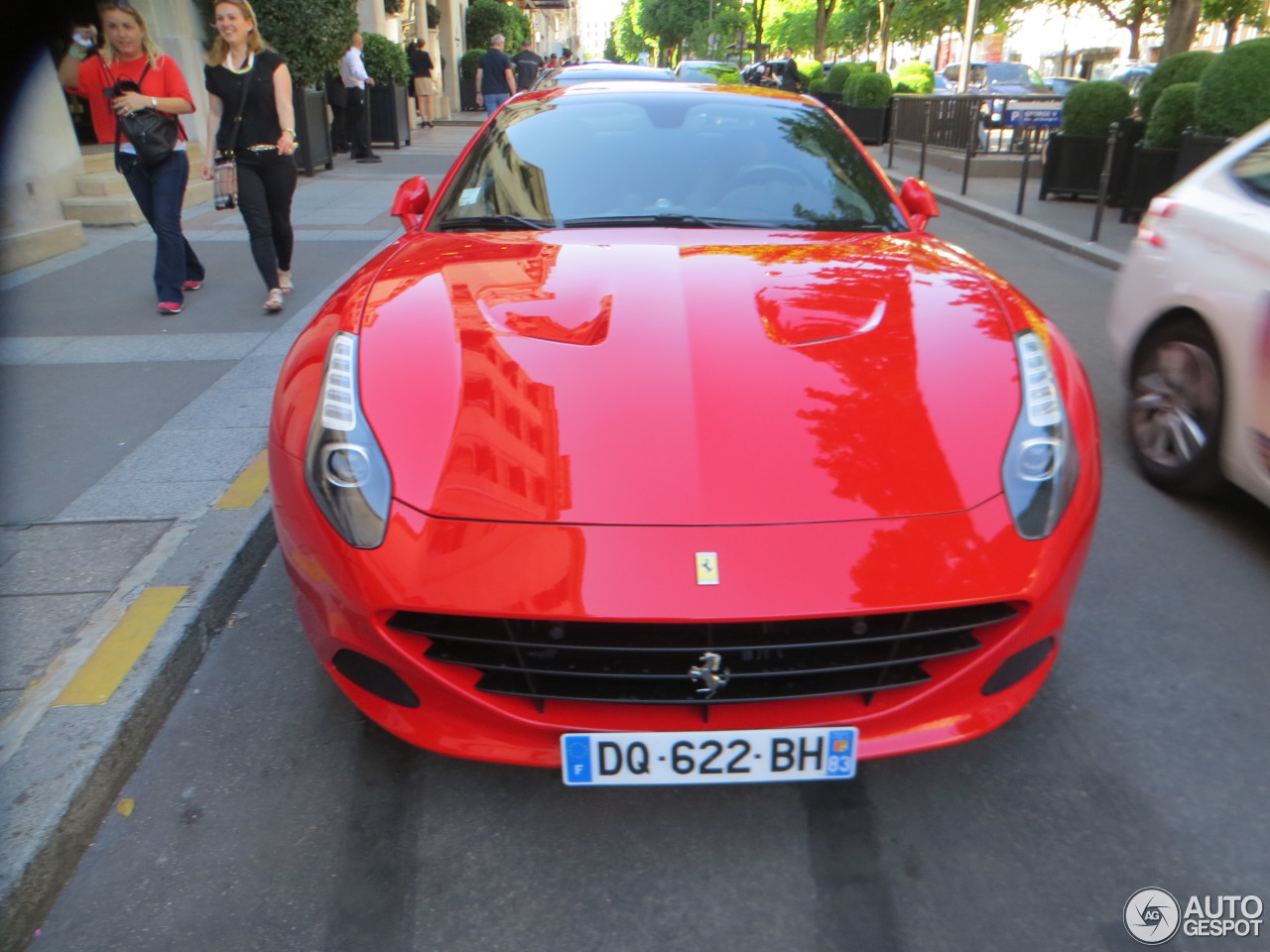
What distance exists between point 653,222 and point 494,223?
519 millimetres

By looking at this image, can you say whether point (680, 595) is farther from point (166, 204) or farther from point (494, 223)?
point (166, 204)

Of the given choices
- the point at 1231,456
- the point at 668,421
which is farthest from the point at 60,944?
the point at 1231,456

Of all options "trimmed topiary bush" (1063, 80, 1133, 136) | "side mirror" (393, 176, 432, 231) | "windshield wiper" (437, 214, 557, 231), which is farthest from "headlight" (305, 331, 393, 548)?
"trimmed topiary bush" (1063, 80, 1133, 136)

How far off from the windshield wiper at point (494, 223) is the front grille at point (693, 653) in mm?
1660

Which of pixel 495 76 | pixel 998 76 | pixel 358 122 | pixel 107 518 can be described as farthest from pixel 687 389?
pixel 998 76

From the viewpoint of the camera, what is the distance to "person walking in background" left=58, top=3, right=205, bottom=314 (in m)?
6.04

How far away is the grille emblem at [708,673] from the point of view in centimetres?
197

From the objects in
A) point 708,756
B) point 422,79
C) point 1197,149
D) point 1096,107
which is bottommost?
point 708,756

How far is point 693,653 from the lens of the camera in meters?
1.96

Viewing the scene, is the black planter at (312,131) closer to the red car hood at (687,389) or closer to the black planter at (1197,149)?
the black planter at (1197,149)

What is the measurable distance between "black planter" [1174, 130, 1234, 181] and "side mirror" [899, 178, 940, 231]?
767 centimetres

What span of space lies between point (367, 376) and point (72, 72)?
18.5 feet

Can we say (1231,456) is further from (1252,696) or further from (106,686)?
(106,686)

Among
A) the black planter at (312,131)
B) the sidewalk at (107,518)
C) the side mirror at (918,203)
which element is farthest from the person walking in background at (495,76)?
the side mirror at (918,203)
